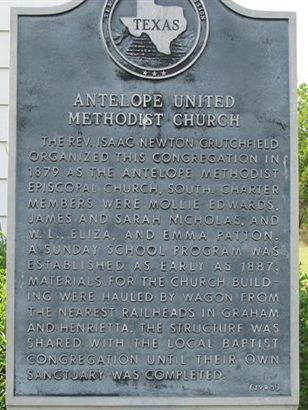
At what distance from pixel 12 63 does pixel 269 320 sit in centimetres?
265

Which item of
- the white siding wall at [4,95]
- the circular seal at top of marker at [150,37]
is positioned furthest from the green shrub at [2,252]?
the circular seal at top of marker at [150,37]

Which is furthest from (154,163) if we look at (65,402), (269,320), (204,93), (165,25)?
(65,402)

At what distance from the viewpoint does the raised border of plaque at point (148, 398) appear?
5.64m

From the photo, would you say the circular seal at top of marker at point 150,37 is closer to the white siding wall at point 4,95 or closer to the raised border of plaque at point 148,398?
the raised border of plaque at point 148,398

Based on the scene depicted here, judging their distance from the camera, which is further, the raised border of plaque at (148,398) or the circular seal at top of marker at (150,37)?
the circular seal at top of marker at (150,37)

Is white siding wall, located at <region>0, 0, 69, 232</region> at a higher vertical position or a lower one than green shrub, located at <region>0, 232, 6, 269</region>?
higher

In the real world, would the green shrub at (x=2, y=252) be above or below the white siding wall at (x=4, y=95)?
below

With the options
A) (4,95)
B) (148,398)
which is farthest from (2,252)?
(148,398)

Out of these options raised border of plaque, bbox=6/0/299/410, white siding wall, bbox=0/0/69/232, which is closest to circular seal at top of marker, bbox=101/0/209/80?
raised border of plaque, bbox=6/0/299/410

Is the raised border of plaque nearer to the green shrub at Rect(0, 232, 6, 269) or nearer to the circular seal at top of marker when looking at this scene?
the circular seal at top of marker

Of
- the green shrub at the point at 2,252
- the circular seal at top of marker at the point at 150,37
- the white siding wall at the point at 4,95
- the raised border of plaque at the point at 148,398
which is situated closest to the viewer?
the raised border of plaque at the point at 148,398

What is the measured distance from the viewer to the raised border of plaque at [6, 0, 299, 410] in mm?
5645

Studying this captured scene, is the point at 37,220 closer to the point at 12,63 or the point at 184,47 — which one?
the point at 12,63

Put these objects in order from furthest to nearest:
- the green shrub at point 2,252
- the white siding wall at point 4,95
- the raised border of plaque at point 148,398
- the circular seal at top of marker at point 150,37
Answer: the white siding wall at point 4,95
the green shrub at point 2,252
the circular seal at top of marker at point 150,37
the raised border of plaque at point 148,398
